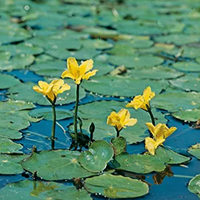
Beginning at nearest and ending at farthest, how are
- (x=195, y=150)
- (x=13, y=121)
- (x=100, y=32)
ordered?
(x=195, y=150) < (x=13, y=121) < (x=100, y=32)

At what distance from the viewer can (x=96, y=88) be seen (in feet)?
10.3

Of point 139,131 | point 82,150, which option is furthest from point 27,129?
point 139,131

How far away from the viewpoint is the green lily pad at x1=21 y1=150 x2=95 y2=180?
1981 mm

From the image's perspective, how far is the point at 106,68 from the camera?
141 inches

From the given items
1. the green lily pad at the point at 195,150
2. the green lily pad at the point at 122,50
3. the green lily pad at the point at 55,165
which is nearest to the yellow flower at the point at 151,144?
the green lily pad at the point at 195,150

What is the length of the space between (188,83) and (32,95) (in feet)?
3.60

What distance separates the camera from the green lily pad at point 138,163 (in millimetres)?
2078

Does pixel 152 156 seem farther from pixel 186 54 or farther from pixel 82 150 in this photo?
pixel 186 54

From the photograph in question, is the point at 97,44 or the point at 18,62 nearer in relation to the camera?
the point at 18,62

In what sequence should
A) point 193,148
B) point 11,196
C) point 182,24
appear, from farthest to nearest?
point 182,24 < point 193,148 < point 11,196

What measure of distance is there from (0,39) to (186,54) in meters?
1.66

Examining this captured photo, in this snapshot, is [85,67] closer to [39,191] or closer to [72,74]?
[72,74]

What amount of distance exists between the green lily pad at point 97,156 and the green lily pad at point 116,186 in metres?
0.05

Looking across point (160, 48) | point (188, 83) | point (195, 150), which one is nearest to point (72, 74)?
point (195, 150)
